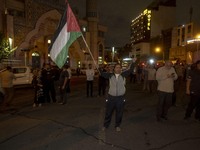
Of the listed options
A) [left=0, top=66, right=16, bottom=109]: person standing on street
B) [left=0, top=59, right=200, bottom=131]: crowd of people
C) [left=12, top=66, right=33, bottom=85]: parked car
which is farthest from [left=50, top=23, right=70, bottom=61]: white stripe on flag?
[left=12, top=66, right=33, bottom=85]: parked car

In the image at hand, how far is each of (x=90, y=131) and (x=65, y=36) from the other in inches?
108

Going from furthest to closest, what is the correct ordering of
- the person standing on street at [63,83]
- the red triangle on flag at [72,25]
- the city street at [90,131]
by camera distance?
the person standing on street at [63,83], the red triangle on flag at [72,25], the city street at [90,131]

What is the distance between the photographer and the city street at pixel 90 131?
218 inches

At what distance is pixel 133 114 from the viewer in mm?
8820

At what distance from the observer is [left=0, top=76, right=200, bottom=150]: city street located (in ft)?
18.2

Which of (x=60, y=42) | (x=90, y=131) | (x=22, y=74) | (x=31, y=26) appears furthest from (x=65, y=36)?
(x=31, y=26)

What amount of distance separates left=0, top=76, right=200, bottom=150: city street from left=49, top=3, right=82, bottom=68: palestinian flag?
188cm

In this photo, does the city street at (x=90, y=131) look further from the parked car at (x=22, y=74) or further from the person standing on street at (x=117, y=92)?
the parked car at (x=22, y=74)

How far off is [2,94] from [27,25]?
27.3 m

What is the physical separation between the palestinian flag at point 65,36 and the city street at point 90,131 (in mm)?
1879

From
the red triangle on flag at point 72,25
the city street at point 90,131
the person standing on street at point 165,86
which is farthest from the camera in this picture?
the person standing on street at point 165,86

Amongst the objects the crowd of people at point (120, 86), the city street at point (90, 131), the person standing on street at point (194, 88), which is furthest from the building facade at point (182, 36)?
the city street at point (90, 131)

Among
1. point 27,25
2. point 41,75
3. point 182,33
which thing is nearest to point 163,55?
point 182,33

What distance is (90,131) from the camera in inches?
262
